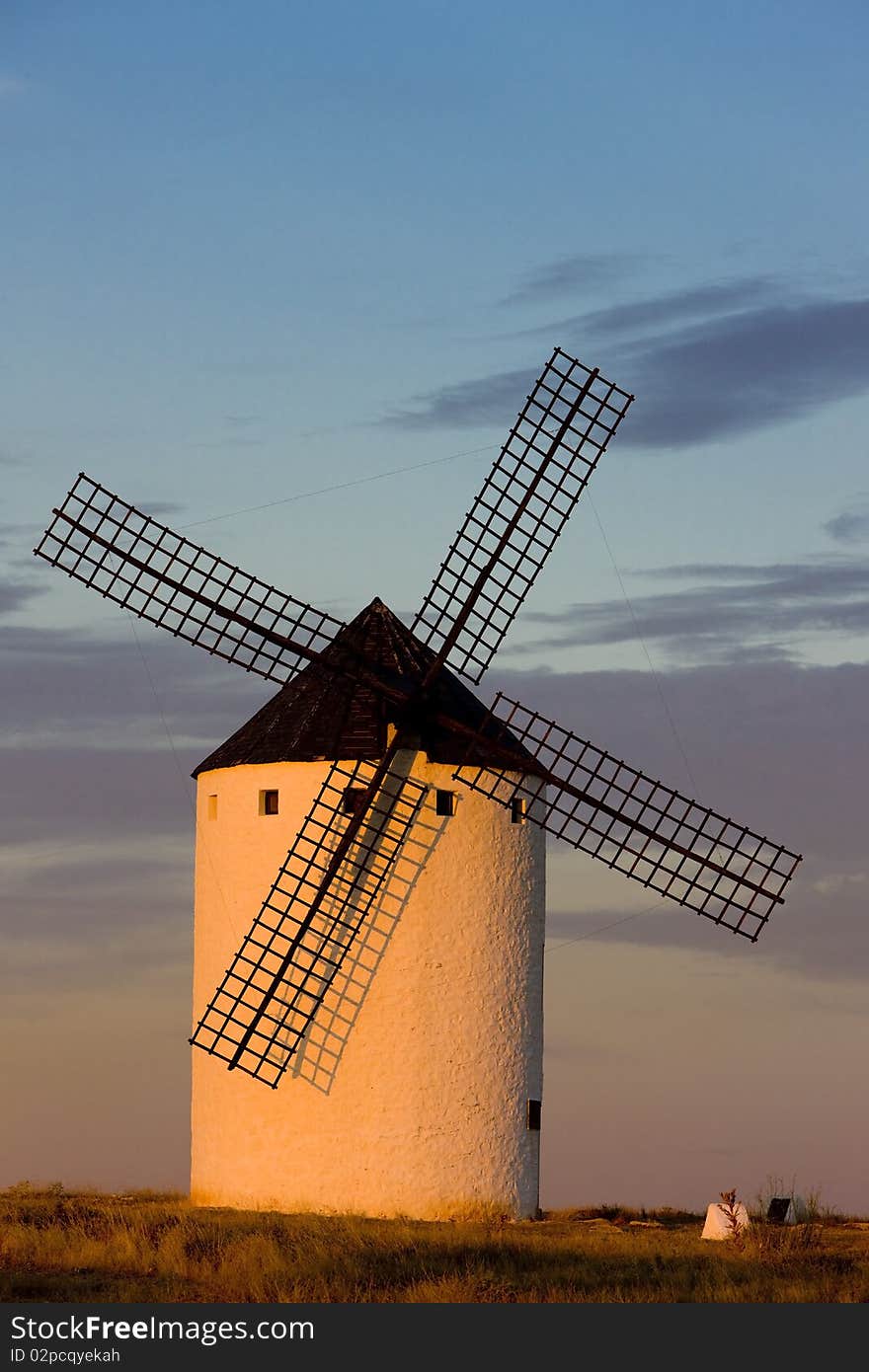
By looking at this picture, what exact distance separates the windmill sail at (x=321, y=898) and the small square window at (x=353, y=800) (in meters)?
0.03

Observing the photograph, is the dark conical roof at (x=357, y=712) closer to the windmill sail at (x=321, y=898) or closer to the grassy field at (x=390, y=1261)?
the windmill sail at (x=321, y=898)

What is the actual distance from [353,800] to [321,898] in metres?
1.41

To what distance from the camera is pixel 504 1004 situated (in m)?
29.5

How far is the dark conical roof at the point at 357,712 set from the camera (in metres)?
29.1

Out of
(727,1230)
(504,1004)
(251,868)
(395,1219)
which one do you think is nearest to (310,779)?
(251,868)

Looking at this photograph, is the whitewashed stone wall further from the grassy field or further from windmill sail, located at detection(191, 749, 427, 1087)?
the grassy field

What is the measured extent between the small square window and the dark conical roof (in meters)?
0.44

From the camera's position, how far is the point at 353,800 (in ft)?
95.3

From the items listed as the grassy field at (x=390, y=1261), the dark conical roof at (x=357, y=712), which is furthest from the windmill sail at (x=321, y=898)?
the grassy field at (x=390, y=1261)

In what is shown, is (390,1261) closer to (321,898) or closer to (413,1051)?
(413,1051)

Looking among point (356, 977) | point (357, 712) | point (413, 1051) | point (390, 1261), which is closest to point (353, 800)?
point (357, 712)

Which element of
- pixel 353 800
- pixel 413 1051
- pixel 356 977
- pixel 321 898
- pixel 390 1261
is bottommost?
pixel 390 1261

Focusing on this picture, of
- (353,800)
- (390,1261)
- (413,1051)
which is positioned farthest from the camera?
(353,800)

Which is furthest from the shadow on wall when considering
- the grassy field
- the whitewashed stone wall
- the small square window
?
the grassy field
